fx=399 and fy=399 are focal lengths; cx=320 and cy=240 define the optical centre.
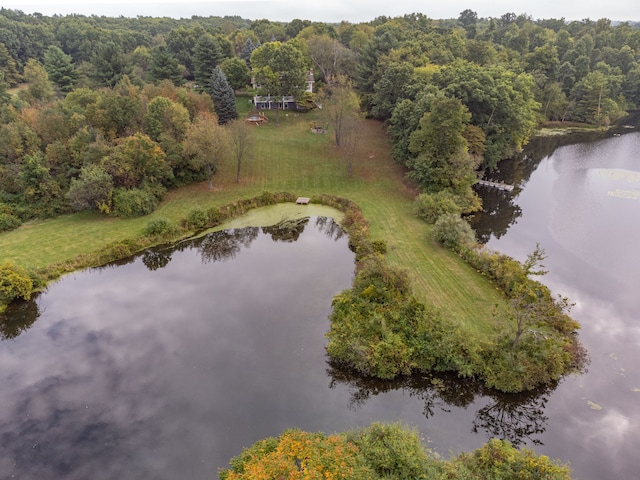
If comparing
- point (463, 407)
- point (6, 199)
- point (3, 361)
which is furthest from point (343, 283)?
point (6, 199)

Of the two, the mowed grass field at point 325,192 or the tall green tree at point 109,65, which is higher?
the tall green tree at point 109,65

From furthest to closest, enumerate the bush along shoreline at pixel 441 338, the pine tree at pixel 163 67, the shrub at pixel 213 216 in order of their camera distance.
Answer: the pine tree at pixel 163 67 → the shrub at pixel 213 216 → the bush along shoreline at pixel 441 338

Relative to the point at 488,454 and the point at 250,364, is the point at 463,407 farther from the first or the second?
the point at 250,364

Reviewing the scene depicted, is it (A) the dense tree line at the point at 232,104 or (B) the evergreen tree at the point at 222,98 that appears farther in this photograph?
(B) the evergreen tree at the point at 222,98

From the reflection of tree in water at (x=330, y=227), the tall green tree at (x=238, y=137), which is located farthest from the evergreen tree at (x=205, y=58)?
the reflection of tree in water at (x=330, y=227)

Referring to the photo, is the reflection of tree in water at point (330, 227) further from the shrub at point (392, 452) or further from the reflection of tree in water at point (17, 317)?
the reflection of tree in water at point (17, 317)

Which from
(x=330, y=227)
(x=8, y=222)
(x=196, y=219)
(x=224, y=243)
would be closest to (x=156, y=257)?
(x=196, y=219)

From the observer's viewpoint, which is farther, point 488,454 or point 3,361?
point 3,361
